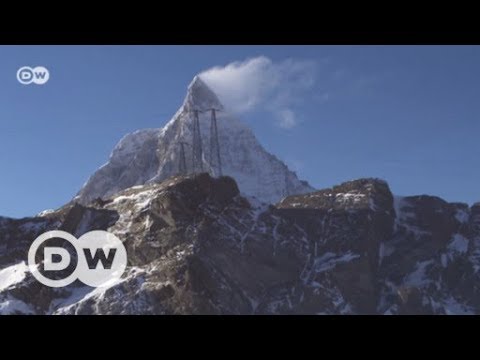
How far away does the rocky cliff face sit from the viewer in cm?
15462

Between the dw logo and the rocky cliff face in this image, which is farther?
the dw logo

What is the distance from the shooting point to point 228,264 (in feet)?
562

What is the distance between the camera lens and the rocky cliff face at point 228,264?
15462cm

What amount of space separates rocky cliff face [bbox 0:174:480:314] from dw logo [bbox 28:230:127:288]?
7.16 feet

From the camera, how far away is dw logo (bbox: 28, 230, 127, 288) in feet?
550

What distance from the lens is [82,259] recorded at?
17475 cm

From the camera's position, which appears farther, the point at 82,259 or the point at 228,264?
the point at 82,259

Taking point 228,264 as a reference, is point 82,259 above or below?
above

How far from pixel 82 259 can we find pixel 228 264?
31.8 meters
